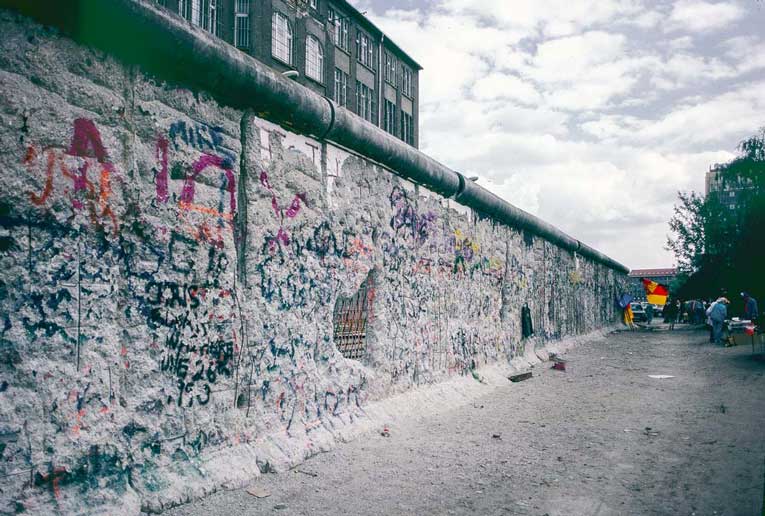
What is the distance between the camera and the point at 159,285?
3.48m

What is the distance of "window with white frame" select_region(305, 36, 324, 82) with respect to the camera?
99.8 feet

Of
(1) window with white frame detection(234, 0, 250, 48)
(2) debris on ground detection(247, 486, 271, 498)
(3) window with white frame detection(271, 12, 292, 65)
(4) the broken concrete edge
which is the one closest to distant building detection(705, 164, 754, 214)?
(3) window with white frame detection(271, 12, 292, 65)

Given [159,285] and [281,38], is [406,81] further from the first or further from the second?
[159,285]

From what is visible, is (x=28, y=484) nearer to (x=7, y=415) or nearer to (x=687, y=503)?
A: (x=7, y=415)

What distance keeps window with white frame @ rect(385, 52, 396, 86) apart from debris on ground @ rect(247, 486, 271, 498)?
36.9 m

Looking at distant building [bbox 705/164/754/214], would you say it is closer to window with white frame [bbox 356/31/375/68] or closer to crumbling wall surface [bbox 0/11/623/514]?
window with white frame [bbox 356/31/375/68]

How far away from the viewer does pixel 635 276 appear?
99.4 m

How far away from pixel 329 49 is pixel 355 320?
94.8 ft

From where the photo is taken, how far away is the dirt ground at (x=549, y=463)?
3625 millimetres

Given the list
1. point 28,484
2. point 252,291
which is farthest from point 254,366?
point 28,484

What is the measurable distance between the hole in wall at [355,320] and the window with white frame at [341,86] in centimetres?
2875

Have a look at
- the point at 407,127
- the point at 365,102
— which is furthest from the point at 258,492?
the point at 407,127

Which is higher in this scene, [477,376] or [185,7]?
[185,7]

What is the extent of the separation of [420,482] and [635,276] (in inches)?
4109
